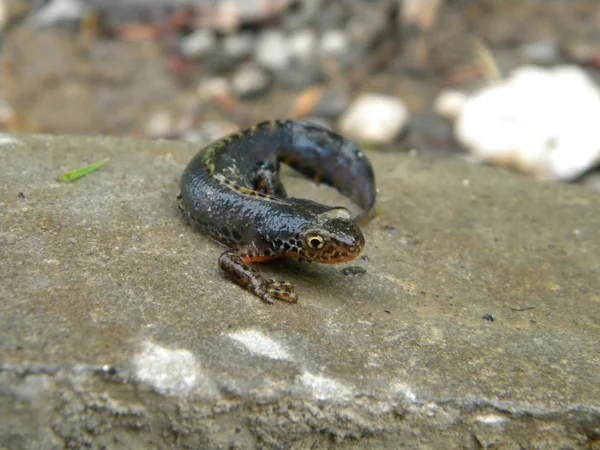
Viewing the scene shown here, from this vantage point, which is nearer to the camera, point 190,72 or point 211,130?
point 211,130

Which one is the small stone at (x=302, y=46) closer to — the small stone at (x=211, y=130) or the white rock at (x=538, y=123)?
the small stone at (x=211, y=130)

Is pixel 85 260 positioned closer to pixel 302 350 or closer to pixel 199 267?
pixel 199 267

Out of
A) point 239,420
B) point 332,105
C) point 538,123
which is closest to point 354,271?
point 239,420

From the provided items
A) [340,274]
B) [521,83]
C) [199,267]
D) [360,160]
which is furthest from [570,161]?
[199,267]

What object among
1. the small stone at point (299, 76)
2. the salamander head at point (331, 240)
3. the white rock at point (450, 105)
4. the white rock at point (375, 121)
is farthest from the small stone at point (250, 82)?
the salamander head at point (331, 240)

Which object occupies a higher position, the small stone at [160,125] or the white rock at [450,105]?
the white rock at [450,105]

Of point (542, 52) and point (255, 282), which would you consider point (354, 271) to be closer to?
point (255, 282)
